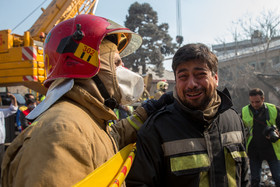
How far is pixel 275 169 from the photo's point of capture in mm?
4824

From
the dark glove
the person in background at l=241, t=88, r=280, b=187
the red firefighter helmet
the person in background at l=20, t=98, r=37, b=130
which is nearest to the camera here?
the red firefighter helmet

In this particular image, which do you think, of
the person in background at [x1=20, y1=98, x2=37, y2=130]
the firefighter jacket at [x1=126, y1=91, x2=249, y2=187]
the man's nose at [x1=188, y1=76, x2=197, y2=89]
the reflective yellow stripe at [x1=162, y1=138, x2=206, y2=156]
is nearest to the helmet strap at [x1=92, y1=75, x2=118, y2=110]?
the firefighter jacket at [x1=126, y1=91, x2=249, y2=187]

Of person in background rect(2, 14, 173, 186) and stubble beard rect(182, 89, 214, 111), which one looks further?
stubble beard rect(182, 89, 214, 111)

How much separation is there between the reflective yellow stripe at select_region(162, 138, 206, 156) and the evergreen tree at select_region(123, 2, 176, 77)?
2206 centimetres

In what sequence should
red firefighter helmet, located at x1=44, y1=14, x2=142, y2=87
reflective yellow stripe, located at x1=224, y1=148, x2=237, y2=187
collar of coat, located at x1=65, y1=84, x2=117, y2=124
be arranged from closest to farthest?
collar of coat, located at x1=65, y1=84, x2=117, y2=124 → red firefighter helmet, located at x1=44, y1=14, x2=142, y2=87 → reflective yellow stripe, located at x1=224, y1=148, x2=237, y2=187

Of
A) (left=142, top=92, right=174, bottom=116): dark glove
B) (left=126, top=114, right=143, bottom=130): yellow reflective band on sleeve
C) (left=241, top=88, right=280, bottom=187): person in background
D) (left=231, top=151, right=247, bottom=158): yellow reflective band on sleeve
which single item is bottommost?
(left=241, top=88, right=280, bottom=187): person in background

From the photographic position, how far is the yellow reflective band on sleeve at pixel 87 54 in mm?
1618

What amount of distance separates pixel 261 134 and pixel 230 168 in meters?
3.62

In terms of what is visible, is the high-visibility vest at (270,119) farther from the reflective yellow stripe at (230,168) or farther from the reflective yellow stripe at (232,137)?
the reflective yellow stripe at (230,168)

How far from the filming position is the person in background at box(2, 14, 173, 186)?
1.00 m

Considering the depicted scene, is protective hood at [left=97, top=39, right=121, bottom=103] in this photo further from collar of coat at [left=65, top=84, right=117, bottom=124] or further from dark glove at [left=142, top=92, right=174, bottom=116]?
dark glove at [left=142, top=92, right=174, bottom=116]

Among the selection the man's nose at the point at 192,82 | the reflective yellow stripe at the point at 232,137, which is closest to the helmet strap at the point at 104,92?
the man's nose at the point at 192,82

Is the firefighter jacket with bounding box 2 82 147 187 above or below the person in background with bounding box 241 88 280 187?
above

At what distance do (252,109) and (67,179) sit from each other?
16.2 feet
